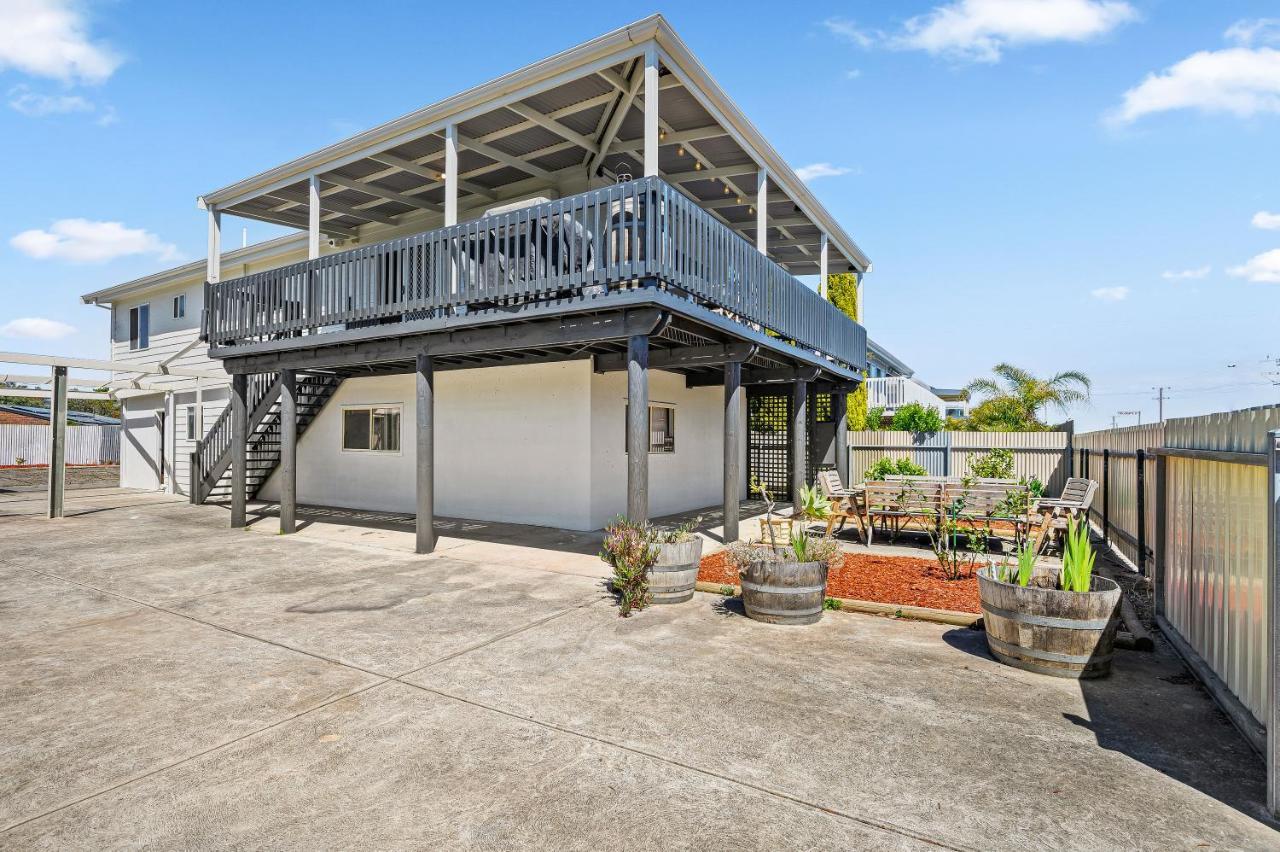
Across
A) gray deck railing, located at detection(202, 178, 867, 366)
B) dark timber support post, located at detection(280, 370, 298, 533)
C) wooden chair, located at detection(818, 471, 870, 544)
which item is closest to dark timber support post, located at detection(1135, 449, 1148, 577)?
wooden chair, located at detection(818, 471, 870, 544)

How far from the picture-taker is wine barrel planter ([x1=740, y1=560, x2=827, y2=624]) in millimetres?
5793

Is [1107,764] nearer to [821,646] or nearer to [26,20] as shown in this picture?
[821,646]

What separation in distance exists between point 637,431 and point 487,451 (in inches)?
231

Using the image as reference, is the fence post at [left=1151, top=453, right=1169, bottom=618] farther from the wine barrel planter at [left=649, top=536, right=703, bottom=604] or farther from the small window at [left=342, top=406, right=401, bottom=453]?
the small window at [left=342, top=406, right=401, bottom=453]

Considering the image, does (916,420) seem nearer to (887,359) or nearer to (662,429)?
(662,429)

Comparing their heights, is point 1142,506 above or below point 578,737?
above

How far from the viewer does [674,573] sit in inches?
258

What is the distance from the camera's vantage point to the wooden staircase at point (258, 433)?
14.5 metres

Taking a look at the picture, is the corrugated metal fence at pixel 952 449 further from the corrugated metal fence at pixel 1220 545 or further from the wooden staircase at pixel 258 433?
the wooden staircase at pixel 258 433

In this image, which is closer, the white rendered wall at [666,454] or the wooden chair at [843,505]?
the wooden chair at [843,505]

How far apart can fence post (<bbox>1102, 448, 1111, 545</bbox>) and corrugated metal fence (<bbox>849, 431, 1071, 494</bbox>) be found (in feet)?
20.1

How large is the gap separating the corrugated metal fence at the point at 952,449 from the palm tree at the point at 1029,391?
6290 millimetres

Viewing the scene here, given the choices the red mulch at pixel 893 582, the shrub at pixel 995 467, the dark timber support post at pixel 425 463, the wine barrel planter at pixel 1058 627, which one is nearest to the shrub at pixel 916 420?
the shrub at pixel 995 467

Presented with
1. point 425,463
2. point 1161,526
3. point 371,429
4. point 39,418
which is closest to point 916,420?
point 1161,526
